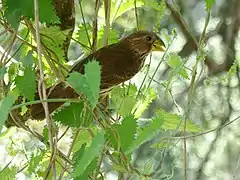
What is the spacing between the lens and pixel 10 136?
0.97m

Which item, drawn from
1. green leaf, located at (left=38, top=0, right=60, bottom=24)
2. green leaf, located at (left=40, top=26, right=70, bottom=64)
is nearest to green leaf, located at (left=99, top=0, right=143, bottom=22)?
green leaf, located at (left=40, top=26, right=70, bottom=64)

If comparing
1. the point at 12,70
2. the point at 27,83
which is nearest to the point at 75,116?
the point at 27,83

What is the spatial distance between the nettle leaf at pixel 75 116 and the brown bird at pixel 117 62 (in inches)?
3.8

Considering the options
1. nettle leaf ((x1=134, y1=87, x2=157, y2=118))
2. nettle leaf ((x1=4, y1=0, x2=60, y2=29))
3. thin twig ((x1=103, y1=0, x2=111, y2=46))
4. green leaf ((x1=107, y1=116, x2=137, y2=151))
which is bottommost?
green leaf ((x1=107, y1=116, x2=137, y2=151))

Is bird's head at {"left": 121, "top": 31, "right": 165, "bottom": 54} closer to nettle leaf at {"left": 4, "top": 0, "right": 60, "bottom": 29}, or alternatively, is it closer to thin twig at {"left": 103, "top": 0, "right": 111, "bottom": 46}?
thin twig at {"left": 103, "top": 0, "right": 111, "bottom": 46}

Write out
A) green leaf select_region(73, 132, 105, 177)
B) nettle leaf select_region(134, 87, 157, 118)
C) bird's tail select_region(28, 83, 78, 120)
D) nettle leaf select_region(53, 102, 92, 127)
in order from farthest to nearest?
nettle leaf select_region(134, 87, 157, 118) → bird's tail select_region(28, 83, 78, 120) → nettle leaf select_region(53, 102, 92, 127) → green leaf select_region(73, 132, 105, 177)

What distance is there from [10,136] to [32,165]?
23 cm

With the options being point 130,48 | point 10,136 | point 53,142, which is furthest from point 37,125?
point 53,142

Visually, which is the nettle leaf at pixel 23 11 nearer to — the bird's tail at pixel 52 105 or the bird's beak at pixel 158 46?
the bird's tail at pixel 52 105

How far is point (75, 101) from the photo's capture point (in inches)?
23.4

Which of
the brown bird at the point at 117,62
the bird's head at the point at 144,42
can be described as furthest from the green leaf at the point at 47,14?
the bird's head at the point at 144,42

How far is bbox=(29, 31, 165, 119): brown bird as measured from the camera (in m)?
0.79

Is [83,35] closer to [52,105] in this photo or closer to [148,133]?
[52,105]

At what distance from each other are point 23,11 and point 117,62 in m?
0.20
